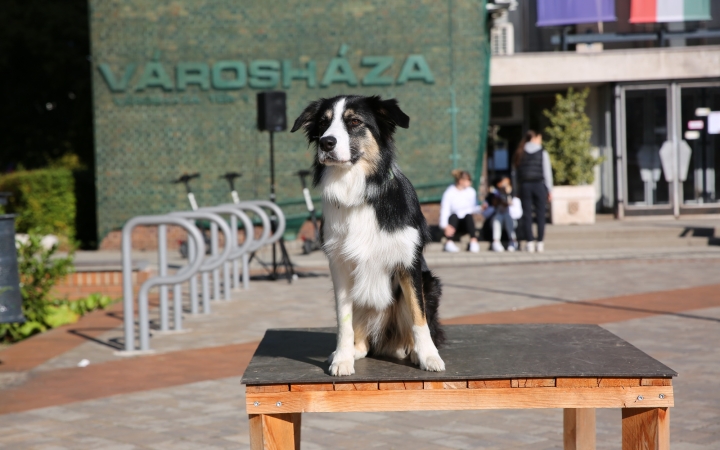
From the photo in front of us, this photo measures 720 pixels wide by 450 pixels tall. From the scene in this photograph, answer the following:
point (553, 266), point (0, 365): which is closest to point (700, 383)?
point (0, 365)

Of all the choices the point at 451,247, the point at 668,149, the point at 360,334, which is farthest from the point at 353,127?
the point at 668,149

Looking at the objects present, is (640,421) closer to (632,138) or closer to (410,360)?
(410,360)

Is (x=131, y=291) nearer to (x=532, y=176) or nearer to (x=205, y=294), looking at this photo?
(x=205, y=294)

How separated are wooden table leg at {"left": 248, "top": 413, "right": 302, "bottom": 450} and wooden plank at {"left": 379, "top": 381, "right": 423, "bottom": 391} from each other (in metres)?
0.38

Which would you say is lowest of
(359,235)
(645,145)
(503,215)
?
(503,215)

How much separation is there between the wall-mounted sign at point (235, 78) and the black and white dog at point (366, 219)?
15.0 metres

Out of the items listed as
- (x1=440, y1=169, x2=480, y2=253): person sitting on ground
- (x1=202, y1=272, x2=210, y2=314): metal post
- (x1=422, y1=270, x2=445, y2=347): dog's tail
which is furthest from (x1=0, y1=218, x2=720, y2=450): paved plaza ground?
(x1=440, y1=169, x2=480, y2=253): person sitting on ground

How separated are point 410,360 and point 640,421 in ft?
2.94

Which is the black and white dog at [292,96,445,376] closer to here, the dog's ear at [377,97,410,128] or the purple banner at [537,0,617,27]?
the dog's ear at [377,97,410,128]

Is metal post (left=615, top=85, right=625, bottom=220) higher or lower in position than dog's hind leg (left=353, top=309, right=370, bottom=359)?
higher

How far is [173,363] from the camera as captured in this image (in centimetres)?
699

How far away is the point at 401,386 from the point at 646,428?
884 mm

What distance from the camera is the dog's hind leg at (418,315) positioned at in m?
3.29

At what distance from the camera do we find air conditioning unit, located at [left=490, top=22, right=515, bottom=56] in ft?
70.4
